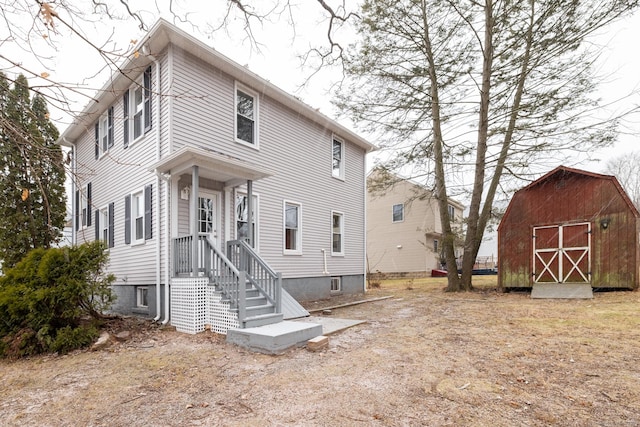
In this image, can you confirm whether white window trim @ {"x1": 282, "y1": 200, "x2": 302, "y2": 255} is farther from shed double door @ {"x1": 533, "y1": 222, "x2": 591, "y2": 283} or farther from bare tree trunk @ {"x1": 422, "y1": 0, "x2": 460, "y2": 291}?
shed double door @ {"x1": 533, "y1": 222, "x2": 591, "y2": 283}

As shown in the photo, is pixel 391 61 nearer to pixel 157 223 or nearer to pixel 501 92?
pixel 501 92

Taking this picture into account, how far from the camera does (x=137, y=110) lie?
27.5 ft

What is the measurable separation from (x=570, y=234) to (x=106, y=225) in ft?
43.7

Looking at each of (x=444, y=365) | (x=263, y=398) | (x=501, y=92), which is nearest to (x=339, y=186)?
(x=501, y=92)

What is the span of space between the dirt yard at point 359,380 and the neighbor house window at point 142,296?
176 centimetres

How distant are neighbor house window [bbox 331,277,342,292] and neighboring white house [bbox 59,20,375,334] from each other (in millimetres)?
34

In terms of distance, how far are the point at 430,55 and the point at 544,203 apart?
18.9ft

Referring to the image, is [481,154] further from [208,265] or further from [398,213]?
[398,213]

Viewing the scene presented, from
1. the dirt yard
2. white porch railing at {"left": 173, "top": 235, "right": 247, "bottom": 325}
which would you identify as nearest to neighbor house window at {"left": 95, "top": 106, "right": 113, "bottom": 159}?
white porch railing at {"left": 173, "top": 235, "right": 247, "bottom": 325}

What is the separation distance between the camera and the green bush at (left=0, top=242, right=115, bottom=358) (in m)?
5.32

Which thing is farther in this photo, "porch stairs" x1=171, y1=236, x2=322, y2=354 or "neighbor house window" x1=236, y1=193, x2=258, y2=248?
"neighbor house window" x1=236, y1=193, x2=258, y2=248

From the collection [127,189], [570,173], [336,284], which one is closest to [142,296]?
[127,189]

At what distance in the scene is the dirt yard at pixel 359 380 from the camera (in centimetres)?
302

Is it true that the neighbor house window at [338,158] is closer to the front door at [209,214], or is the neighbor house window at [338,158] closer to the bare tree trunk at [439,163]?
the bare tree trunk at [439,163]
